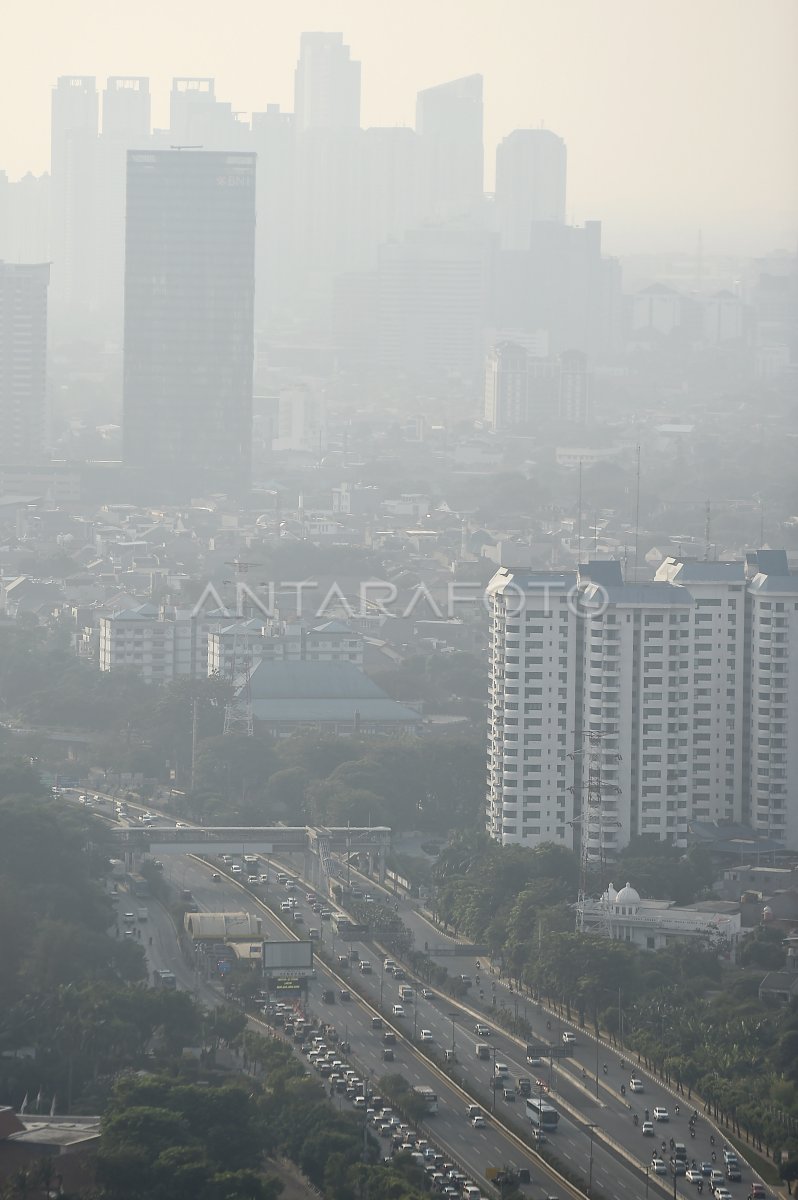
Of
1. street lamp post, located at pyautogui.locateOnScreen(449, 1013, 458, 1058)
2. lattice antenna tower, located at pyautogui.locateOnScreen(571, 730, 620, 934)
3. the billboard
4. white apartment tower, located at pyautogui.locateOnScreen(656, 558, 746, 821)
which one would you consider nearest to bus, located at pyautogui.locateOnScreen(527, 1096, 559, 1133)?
street lamp post, located at pyautogui.locateOnScreen(449, 1013, 458, 1058)

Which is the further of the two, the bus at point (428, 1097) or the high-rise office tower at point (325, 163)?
the high-rise office tower at point (325, 163)

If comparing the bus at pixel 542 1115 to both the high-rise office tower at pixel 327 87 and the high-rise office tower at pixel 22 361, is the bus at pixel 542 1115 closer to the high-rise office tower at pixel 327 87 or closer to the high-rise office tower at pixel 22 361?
the high-rise office tower at pixel 22 361

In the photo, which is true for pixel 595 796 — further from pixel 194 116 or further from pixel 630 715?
pixel 194 116

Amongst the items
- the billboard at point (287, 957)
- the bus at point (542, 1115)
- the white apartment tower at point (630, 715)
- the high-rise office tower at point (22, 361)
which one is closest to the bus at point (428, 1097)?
the bus at point (542, 1115)

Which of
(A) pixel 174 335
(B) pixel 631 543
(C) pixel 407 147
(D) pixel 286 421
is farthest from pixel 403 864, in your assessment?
(C) pixel 407 147

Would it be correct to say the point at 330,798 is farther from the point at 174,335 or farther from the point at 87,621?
the point at 174,335
